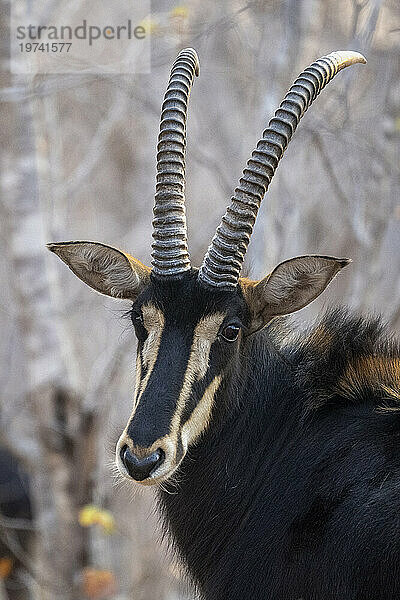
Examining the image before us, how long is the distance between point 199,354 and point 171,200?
3.06 ft

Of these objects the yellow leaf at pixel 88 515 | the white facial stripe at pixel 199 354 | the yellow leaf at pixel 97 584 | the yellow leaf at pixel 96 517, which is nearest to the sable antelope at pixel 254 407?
the white facial stripe at pixel 199 354

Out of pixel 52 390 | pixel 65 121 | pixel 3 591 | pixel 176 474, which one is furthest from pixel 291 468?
pixel 65 121

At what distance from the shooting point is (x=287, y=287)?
4.79 metres

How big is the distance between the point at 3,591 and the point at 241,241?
8.55m

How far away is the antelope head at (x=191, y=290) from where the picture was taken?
4.43 meters

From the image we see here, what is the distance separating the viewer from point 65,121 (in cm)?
1831

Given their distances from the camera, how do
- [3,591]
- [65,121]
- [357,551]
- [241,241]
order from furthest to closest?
[65,121], [3,591], [241,241], [357,551]

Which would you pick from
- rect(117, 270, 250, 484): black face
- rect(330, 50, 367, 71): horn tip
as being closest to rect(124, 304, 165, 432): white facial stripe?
rect(117, 270, 250, 484): black face

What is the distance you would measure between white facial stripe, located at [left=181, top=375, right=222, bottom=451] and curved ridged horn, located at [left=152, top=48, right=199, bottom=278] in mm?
677

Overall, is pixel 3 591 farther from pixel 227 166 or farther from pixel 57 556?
pixel 227 166

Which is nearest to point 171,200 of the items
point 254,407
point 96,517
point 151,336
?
point 151,336

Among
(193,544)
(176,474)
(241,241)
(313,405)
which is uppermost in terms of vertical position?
(241,241)

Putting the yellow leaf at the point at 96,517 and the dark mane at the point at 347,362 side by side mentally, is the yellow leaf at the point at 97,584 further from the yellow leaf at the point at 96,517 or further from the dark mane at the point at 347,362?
the dark mane at the point at 347,362

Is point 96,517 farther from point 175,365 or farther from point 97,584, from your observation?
point 175,365
